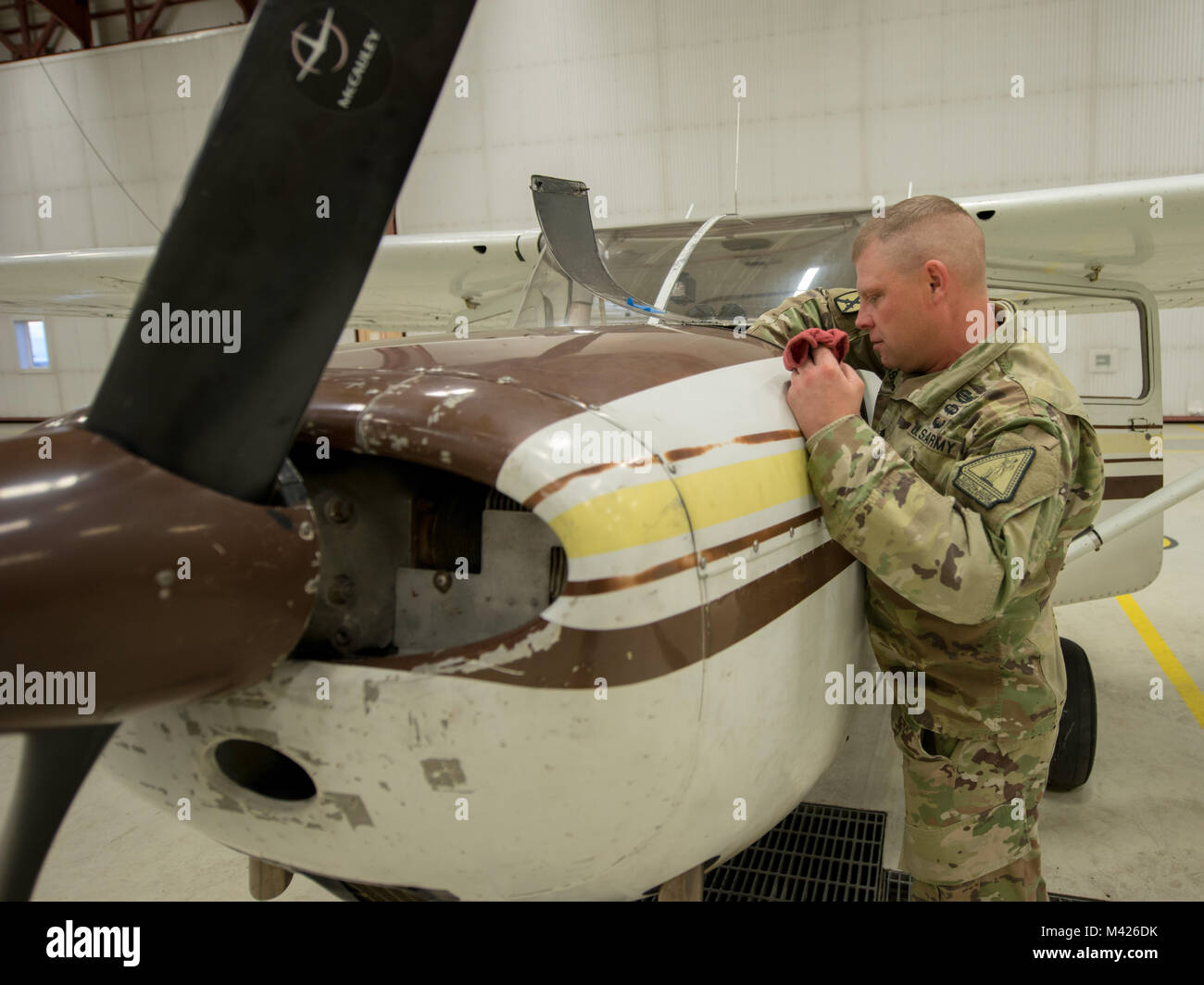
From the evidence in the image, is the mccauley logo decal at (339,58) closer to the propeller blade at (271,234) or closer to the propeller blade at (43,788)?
the propeller blade at (271,234)

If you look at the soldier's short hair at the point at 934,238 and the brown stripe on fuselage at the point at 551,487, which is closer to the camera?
the brown stripe on fuselage at the point at 551,487

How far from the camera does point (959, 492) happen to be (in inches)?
62.5

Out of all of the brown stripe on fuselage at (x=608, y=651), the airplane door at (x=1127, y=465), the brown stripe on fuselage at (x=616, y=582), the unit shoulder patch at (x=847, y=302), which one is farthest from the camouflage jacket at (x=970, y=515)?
the airplane door at (x=1127, y=465)

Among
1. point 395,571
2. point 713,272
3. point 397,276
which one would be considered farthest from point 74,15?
point 395,571

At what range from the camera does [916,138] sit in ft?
41.5

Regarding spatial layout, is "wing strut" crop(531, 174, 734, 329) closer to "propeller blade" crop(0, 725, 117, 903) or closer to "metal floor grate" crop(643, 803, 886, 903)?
"metal floor grate" crop(643, 803, 886, 903)

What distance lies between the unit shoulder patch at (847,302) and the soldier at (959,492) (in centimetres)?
33

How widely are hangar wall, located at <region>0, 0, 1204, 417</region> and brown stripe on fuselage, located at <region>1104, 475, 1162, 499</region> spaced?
9.43 metres

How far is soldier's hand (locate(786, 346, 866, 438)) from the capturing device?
162 cm

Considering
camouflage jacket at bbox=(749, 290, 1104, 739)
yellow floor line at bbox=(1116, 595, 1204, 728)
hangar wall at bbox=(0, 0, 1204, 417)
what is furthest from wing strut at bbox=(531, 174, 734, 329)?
hangar wall at bbox=(0, 0, 1204, 417)

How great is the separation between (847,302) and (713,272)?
83 cm

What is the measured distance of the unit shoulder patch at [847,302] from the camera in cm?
225

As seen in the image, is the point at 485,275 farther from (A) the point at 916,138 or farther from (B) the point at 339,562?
(A) the point at 916,138

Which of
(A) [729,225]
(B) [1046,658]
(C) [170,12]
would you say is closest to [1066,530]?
(B) [1046,658]
